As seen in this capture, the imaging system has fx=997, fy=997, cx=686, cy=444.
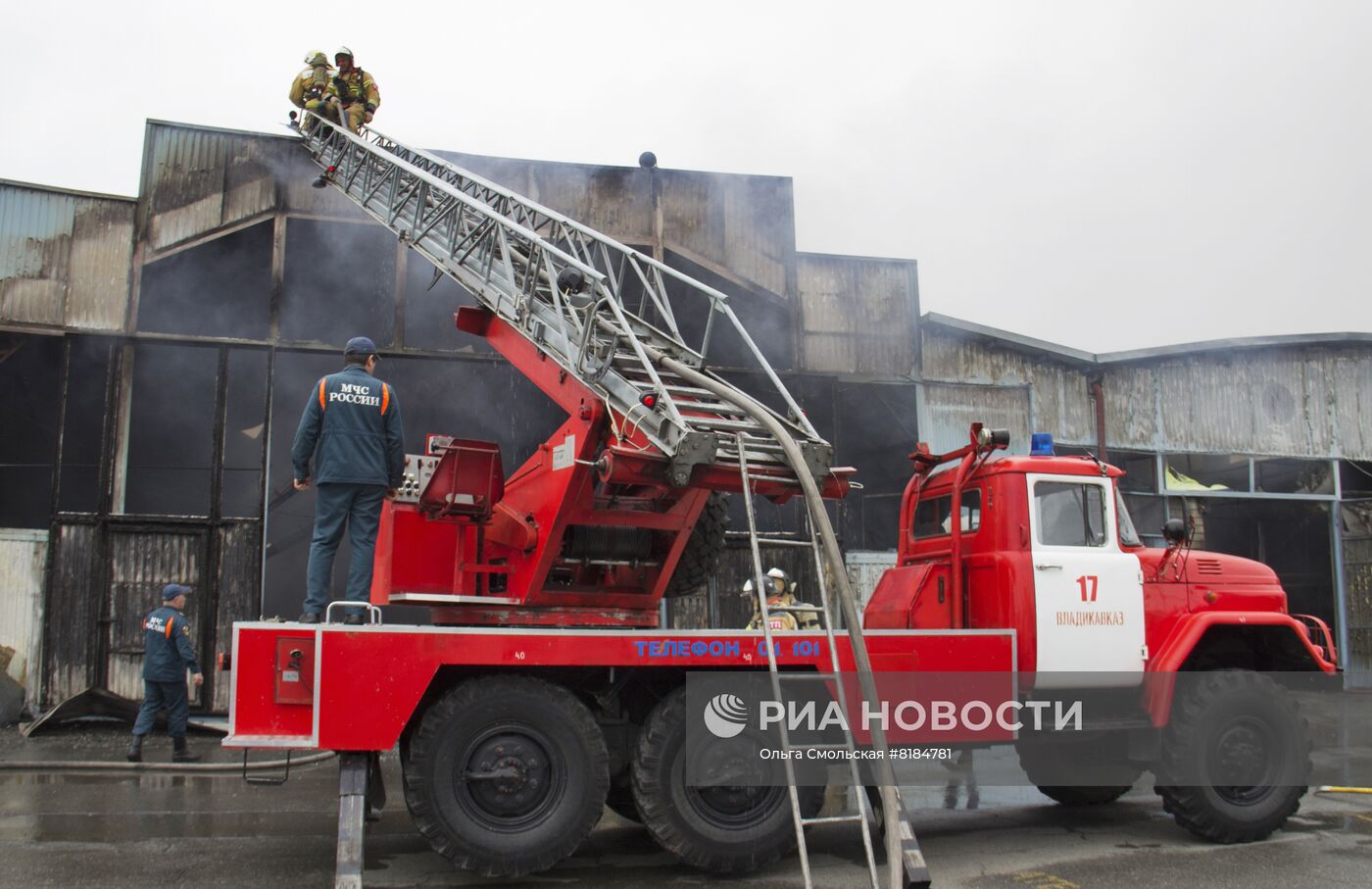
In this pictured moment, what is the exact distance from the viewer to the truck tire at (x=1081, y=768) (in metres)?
6.88

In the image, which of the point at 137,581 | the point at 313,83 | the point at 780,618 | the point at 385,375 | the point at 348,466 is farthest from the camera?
the point at 385,375

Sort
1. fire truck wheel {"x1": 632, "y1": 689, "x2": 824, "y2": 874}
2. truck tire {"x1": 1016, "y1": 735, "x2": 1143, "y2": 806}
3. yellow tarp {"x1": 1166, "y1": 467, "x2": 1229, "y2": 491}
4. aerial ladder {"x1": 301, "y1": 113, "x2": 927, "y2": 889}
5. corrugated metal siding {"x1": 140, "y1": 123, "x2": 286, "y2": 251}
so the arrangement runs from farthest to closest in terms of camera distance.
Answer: yellow tarp {"x1": 1166, "y1": 467, "x2": 1229, "y2": 491} → corrugated metal siding {"x1": 140, "y1": 123, "x2": 286, "y2": 251} → truck tire {"x1": 1016, "y1": 735, "x2": 1143, "y2": 806} → fire truck wheel {"x1": 632, "y1": 689, "x2": 824, "y2": 874} → aerial ladder {"x1": 301, "y1": 113, "x2": 927, "y2": 889}

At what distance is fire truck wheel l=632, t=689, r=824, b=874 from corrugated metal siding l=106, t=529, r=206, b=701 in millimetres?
8480

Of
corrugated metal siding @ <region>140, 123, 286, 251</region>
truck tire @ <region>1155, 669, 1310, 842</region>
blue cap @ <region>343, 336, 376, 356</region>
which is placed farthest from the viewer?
corrugated metal siding @ <region>140, 123, 286, 251</region>

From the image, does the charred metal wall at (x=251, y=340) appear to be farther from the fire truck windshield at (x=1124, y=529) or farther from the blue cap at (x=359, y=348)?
the fire truck windshield at (x=1124, y=529)

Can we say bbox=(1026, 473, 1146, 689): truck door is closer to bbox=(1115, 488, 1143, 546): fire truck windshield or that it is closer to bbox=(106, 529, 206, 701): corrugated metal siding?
bbox=(1115, 488, 1143, 546): fire truck windshield

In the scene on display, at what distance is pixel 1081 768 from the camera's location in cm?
738

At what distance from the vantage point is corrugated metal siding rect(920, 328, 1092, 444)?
48.4ft

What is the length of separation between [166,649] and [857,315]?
9.80 m

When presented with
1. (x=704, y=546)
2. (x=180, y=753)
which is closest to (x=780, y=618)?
(x=704, y=546)

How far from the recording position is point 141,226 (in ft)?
41.7

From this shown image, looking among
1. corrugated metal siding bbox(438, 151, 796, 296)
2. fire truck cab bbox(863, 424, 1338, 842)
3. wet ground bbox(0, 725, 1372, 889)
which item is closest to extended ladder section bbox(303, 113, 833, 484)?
fire truck cab bbox(863, 424, 1338, 842)

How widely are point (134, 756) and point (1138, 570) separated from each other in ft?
29.7

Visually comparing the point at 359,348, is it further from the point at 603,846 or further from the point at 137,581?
the point at 137,581
